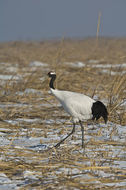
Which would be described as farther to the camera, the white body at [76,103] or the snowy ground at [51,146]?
the white body at [76,103]

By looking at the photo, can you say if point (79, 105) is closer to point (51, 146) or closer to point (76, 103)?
point (76, 103)

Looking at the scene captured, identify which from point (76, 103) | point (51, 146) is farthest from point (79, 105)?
point (51, 146)

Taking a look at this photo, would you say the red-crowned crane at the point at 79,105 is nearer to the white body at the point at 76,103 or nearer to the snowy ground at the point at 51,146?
the white body at the point at 76,103

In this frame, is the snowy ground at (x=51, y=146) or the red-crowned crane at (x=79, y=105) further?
the red-crowned crane at (x=79, y=105)

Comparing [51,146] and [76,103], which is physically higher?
[76,103]

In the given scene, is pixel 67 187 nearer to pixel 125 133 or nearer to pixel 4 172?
pixel 4 172

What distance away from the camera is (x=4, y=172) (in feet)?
9.66

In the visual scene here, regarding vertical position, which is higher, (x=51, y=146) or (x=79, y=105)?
(x=79, y=105)

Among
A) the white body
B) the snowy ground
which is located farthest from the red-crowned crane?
the snowy ground

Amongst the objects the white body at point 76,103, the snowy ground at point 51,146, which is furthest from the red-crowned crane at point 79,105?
the snowy ground at point 51,146

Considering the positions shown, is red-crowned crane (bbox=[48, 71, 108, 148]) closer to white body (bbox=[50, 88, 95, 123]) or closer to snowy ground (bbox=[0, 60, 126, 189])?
white body (bbox=[50, 88, 95, 123])

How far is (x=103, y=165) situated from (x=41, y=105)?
3.14 meters

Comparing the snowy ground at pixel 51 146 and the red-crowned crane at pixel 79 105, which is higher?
the red-crowned crane at pixel 79 105

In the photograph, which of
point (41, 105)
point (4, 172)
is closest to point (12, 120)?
point (41, 105)
